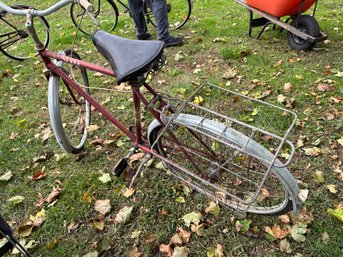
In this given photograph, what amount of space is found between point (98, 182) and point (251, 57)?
8.97 ft

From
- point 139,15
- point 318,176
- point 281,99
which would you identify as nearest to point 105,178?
point 318,176

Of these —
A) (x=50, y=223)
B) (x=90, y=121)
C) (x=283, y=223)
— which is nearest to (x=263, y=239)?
(x=283, y=223)

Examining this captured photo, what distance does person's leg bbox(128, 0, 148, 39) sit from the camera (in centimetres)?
449

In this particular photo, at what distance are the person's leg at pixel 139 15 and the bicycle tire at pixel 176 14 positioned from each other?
1.71ft

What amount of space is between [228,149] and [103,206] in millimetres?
1174

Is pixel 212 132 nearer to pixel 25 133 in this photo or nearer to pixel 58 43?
pixel 25 133

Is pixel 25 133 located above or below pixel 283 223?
above

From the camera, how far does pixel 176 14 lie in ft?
19.6

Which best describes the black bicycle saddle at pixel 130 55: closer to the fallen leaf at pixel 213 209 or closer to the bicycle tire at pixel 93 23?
the fallen leaf at pixel 213 209

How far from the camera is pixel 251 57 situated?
4.17 meters

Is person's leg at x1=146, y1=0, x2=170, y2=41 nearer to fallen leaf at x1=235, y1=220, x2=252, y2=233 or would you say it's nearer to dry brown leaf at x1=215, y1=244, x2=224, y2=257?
fallen leaf at x1=235, y1=220, x2=252, y2=233

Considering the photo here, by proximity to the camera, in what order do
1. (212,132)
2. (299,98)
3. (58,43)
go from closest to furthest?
(212,132), (299,98), (58,43)

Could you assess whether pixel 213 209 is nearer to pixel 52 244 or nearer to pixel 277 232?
pixel 277 232

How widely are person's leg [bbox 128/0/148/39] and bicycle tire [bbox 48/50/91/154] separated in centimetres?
137
